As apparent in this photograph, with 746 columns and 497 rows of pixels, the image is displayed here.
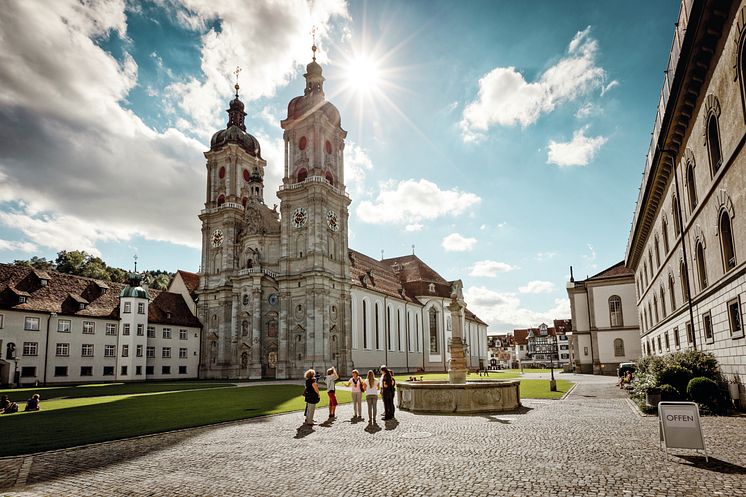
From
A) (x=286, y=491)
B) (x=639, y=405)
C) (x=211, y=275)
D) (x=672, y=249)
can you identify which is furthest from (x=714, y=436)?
(x=211, y=275)

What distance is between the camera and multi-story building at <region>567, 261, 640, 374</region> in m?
53.2

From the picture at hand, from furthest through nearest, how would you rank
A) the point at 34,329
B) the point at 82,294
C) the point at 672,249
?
1. the point at 82,294
2. the point at 34,329
3. the point at 672,249

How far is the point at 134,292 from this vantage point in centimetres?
5756

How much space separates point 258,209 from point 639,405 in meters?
52.5

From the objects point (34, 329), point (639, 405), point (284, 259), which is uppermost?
point (284, 259)

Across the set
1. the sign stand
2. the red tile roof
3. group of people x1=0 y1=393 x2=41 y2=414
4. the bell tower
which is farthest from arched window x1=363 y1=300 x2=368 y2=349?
the sign stand

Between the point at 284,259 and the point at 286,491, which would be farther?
the point at 284,259

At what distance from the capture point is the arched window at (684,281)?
75.3 feet

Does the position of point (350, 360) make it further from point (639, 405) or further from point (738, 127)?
point (738, 127)

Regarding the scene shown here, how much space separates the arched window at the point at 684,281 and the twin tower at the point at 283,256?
125 ft

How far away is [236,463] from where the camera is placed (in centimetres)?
1084

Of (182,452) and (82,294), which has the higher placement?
(82,294)

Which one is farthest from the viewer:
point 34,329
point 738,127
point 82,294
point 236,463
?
point 82,294

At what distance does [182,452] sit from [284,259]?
47650mm
